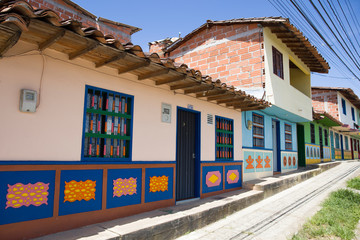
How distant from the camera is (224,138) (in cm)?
789

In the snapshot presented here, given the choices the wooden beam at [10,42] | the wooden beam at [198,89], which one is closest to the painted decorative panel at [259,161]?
the wooden beam at [198,89]

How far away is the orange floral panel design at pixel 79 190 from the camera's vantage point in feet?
12.9

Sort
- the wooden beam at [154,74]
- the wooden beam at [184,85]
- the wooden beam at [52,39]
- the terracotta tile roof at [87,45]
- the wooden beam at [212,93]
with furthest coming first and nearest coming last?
the wooden beam at [212,93]
the wooden beam at [184,85]
the wooden beam at [154,74]
the wooden beam at [52,39]
the terracotta tile roof at [87,45]

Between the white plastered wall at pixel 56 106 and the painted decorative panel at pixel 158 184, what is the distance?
0.29 metres

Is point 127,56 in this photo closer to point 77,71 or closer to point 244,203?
point 77,71

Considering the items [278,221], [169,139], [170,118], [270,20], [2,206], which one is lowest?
[278,221]

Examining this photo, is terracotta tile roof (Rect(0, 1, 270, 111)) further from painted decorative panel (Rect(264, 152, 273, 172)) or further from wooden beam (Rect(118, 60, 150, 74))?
painted decorative panel (Rect(264, 152, 273, 172))

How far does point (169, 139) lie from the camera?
5902 millimetres

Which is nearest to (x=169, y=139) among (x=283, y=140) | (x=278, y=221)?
(x=278, y=221)

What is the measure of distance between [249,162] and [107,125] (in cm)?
596

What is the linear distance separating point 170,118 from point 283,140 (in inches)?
303

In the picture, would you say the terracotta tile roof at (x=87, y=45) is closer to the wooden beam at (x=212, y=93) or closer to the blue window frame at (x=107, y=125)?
the wooden beam at (x=212, y=93)

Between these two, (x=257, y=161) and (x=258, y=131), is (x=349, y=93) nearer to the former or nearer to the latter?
(x=258, y=131)

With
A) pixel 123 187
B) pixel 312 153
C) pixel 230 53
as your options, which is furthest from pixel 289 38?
pixel 312 153
